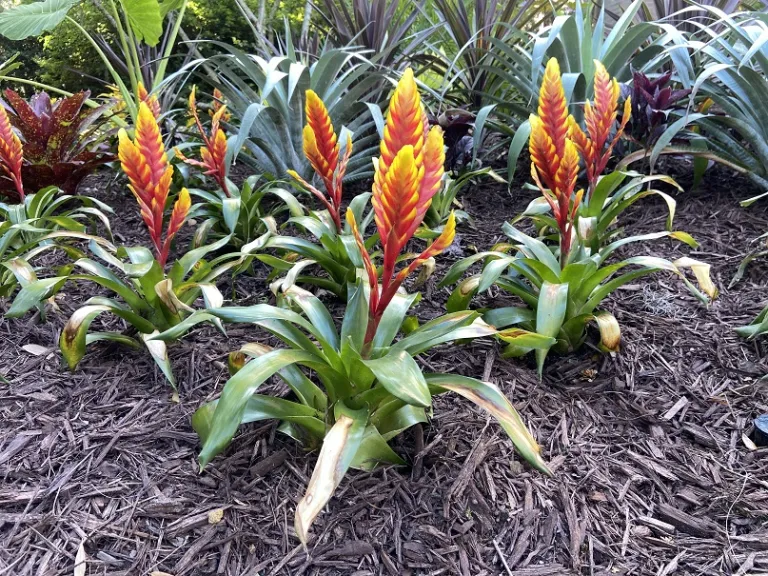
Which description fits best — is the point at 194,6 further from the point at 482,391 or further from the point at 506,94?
the point at 482,391

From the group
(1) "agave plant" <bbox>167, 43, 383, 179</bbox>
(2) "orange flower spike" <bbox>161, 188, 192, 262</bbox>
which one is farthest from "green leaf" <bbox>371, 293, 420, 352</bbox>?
(1) "agave plant" <bbox>167, 43, 383, 179</bbox>

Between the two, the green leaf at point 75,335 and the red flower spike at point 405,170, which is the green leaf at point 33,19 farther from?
the red flower spike at point 405,170

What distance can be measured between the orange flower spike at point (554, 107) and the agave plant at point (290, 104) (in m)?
1.61

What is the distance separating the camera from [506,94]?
3686mm

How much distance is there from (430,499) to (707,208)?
213cm

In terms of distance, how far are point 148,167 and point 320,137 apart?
0.58 meters

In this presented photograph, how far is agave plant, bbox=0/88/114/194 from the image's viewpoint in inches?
114

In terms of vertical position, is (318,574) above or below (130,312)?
below

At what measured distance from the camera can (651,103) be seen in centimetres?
229

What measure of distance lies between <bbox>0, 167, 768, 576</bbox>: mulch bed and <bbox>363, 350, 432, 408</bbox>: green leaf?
377mm

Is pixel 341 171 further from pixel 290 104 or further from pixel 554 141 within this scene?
pixel 290 104

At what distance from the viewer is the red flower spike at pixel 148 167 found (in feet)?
5.03

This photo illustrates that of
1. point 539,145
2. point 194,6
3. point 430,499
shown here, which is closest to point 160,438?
point 430,499

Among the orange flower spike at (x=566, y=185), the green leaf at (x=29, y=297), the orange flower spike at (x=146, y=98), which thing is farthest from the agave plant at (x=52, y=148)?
the orange flower spike at (x=566, y=185)
